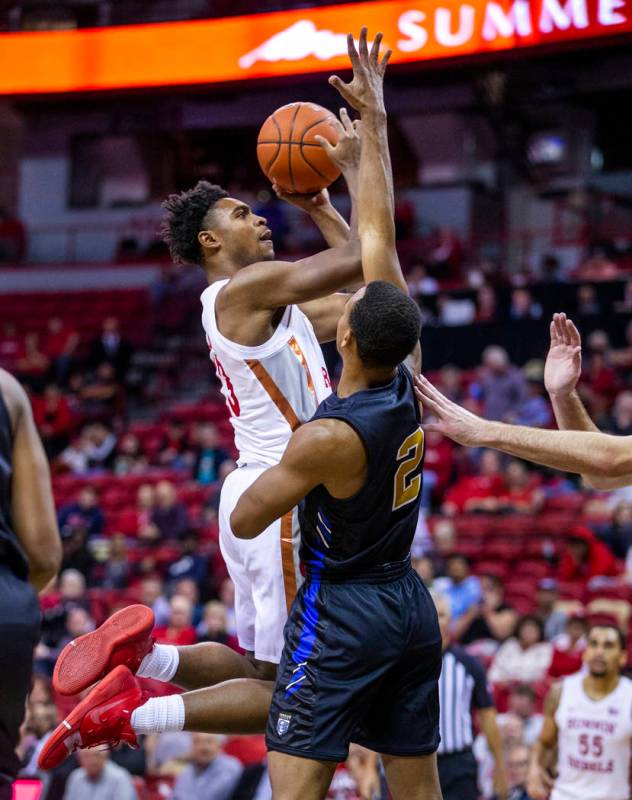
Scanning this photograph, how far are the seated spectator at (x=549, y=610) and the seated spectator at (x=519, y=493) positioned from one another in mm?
1469

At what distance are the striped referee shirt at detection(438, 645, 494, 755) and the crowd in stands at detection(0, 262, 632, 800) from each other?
3.33 ft

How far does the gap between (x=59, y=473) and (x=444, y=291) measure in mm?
5684

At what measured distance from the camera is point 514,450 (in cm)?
452

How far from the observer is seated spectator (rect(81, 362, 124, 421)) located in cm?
1895

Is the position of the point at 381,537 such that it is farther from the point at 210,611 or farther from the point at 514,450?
the point at 210,611

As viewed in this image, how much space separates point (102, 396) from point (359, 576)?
15.1m

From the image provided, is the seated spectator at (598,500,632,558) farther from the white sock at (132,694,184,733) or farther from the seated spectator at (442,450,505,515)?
the white sock at (132,694,184,733)

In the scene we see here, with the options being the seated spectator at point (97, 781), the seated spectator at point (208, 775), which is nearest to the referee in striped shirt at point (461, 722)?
the seated spectator at point (208, 775)

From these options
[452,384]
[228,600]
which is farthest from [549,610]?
[452,384]

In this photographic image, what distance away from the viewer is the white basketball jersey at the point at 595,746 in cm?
772

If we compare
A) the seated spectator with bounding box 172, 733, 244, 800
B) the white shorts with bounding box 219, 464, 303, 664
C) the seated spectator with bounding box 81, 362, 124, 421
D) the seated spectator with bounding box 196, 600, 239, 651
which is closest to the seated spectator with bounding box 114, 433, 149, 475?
the seated spectator with bounding box 81, 362, 124, 421

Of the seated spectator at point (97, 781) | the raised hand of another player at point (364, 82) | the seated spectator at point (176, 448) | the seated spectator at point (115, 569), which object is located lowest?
the seated spectator at point (97, 781)

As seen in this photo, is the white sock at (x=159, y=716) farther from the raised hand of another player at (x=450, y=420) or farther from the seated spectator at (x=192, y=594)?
the seated spectator at (x=192, y=594)

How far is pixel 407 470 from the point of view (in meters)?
4.39
